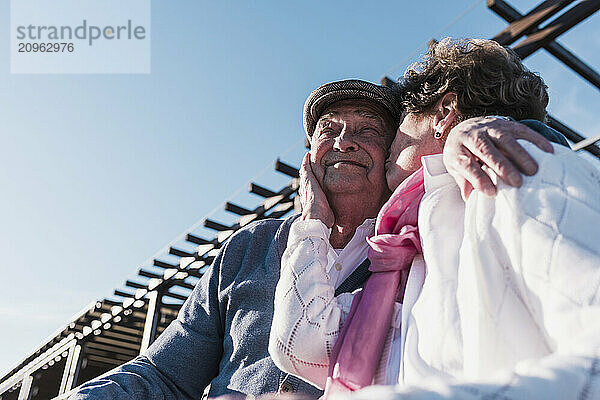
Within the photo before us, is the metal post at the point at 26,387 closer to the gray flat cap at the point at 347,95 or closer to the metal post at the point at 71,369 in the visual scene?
the metal post at the point at 71,369

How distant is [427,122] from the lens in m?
1.71

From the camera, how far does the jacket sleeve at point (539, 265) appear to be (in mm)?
739

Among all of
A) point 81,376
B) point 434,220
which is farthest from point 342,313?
point 81,376

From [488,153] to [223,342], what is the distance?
1.37 metres

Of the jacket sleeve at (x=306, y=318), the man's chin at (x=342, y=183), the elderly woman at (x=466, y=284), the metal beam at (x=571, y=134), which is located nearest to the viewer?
the elderly woman at (x=466, y=284)

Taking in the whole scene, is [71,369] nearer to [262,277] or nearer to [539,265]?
[262,277]

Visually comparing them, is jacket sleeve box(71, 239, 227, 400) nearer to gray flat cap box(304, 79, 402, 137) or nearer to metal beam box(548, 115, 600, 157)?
gray flat cap box(304, 79, 402, 137)

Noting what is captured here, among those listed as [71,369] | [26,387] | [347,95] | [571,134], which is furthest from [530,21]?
[26,387]

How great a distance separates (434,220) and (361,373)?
37 centimetres

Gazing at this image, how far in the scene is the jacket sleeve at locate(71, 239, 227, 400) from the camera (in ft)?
6.06

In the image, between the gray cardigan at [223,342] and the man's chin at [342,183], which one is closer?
the gray cardigan at [223,342]

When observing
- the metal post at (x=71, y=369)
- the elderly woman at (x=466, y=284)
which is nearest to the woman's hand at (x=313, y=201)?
the elderly woman at (x=466, y=284)

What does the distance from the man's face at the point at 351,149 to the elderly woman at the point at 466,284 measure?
40 centimetres

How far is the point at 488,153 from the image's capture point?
0.97 meters
